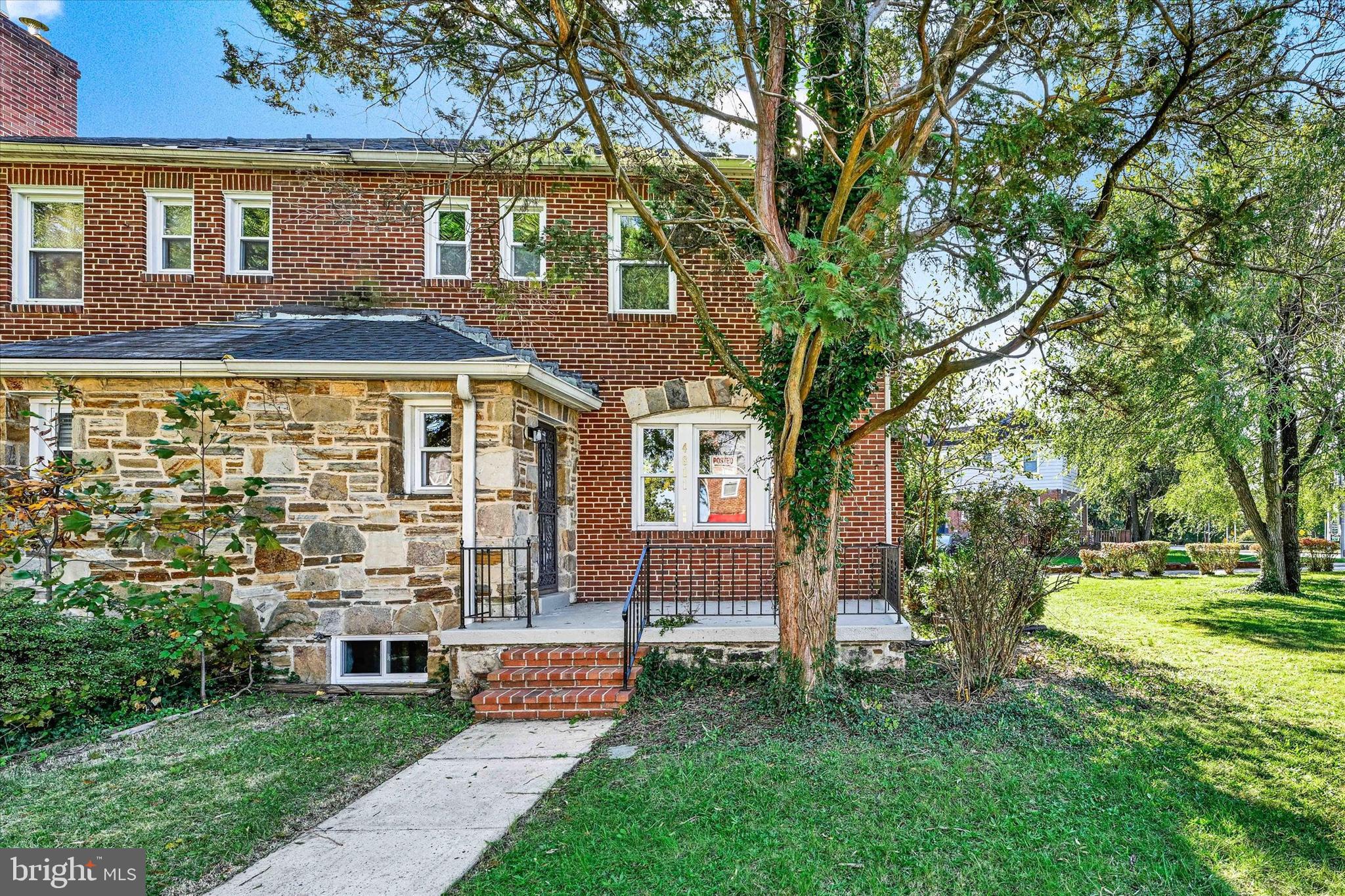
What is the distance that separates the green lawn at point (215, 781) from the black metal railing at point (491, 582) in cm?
101

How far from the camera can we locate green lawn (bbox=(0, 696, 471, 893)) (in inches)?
141

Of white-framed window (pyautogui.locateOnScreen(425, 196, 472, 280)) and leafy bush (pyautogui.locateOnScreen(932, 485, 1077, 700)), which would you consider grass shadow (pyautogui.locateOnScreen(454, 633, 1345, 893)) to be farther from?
white-framed window (pyautogui.locateOnScreen(425, 196, 472, 280))

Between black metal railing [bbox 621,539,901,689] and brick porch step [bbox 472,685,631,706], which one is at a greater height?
black metal railing [bbox 621,539,901,689]

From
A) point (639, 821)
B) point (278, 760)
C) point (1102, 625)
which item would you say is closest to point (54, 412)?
point (278, 760)

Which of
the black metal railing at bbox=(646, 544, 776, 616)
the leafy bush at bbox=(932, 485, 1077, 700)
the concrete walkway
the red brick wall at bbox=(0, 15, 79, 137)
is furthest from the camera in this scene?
the red brick wall at bbox=(0, 15, 79, 137)

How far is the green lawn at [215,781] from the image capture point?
3.58m

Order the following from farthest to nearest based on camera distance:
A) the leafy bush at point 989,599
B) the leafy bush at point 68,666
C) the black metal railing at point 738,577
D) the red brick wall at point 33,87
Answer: the red brick wall at point 33,87
the black metal railing at point 738,577
the leafy bush at point 989,599
the leafy bush at point 68,666

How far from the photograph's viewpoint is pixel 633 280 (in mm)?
8914

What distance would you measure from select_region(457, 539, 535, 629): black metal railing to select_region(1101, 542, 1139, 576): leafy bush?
17.3m

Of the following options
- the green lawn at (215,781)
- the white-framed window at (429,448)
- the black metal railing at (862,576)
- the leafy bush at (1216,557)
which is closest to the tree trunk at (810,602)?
the black metal railing at (862,576)

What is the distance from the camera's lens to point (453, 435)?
6.83m

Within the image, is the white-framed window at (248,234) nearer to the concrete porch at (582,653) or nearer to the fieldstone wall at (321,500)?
the fieldstone wall at (321,500)

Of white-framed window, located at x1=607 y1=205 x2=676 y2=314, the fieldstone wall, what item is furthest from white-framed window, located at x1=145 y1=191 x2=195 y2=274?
white-framed window, located at x1=607 y1=205 x2=676 y2=314

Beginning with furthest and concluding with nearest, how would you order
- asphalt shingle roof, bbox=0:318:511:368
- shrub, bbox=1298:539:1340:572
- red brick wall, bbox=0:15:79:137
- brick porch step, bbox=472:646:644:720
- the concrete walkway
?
shrub, bbox=1298:539:1340:572 < red brick wall, bbox=0:15:79:137 < asphalt shingle roof, bbox=0:318:511:368 < brick porch step, bbox=472:646:644:720 < the concrete walkway
